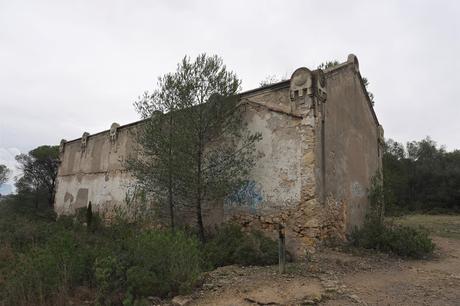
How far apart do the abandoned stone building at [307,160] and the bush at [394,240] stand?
566 millimetres

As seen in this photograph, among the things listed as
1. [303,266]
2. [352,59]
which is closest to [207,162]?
[303,266]

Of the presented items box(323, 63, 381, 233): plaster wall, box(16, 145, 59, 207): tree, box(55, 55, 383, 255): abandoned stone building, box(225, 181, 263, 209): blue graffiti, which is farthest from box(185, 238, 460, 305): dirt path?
box(16, 145, 59, 207): tree

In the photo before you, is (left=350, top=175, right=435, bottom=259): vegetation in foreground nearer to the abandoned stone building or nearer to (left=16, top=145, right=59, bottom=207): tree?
the abandoned stone building

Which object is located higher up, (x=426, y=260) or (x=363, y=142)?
(x=363, y=142)

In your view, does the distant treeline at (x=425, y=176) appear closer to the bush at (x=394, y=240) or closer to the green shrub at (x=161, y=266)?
the bush at (x=394, y=240)

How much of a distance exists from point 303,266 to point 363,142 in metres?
7.04

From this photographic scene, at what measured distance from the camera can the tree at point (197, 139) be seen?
1019 cm

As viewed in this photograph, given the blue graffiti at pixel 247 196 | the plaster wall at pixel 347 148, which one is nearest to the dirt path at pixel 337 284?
the plaster wall at pixel 347 148

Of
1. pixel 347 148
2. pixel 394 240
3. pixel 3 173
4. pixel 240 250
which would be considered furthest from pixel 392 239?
pixel 3 173

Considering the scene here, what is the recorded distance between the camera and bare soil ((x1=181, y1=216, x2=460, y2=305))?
5801 millimetres

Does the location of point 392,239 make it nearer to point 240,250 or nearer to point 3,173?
point 240,250

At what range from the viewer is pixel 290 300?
5.65 metres

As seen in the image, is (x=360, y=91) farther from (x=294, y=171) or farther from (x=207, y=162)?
(x=207, y=162)

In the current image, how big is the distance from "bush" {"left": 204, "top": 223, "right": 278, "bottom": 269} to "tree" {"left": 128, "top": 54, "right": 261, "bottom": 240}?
148 cm
